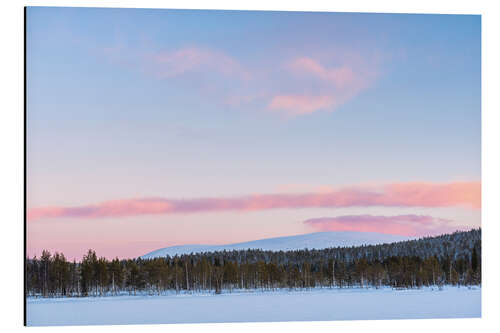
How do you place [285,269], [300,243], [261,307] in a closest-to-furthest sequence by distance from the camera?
[261,307]
[300,243]
[285,269]

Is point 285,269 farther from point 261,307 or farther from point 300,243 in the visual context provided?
point 261,307

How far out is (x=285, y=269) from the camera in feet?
47.7

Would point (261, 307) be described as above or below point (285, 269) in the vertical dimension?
below

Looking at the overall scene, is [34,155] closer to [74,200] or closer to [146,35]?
[74,200]

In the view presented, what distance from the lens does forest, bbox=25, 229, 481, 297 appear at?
13.9m

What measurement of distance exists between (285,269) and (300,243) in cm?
67

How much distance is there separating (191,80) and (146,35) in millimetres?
1068

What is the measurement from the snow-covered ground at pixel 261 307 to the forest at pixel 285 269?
18cm

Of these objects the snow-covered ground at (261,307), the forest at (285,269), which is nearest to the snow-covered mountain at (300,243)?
the forest at (285,269)

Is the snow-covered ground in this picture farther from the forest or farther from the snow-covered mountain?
the snow-covered mountain

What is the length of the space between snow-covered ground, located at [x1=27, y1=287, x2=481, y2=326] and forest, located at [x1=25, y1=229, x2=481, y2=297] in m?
0.18

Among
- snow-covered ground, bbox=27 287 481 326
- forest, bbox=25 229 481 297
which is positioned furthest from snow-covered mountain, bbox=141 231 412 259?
snow-covered ground, bbox=27 287 481 326

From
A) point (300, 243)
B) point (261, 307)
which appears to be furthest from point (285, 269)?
point (261, 307)
